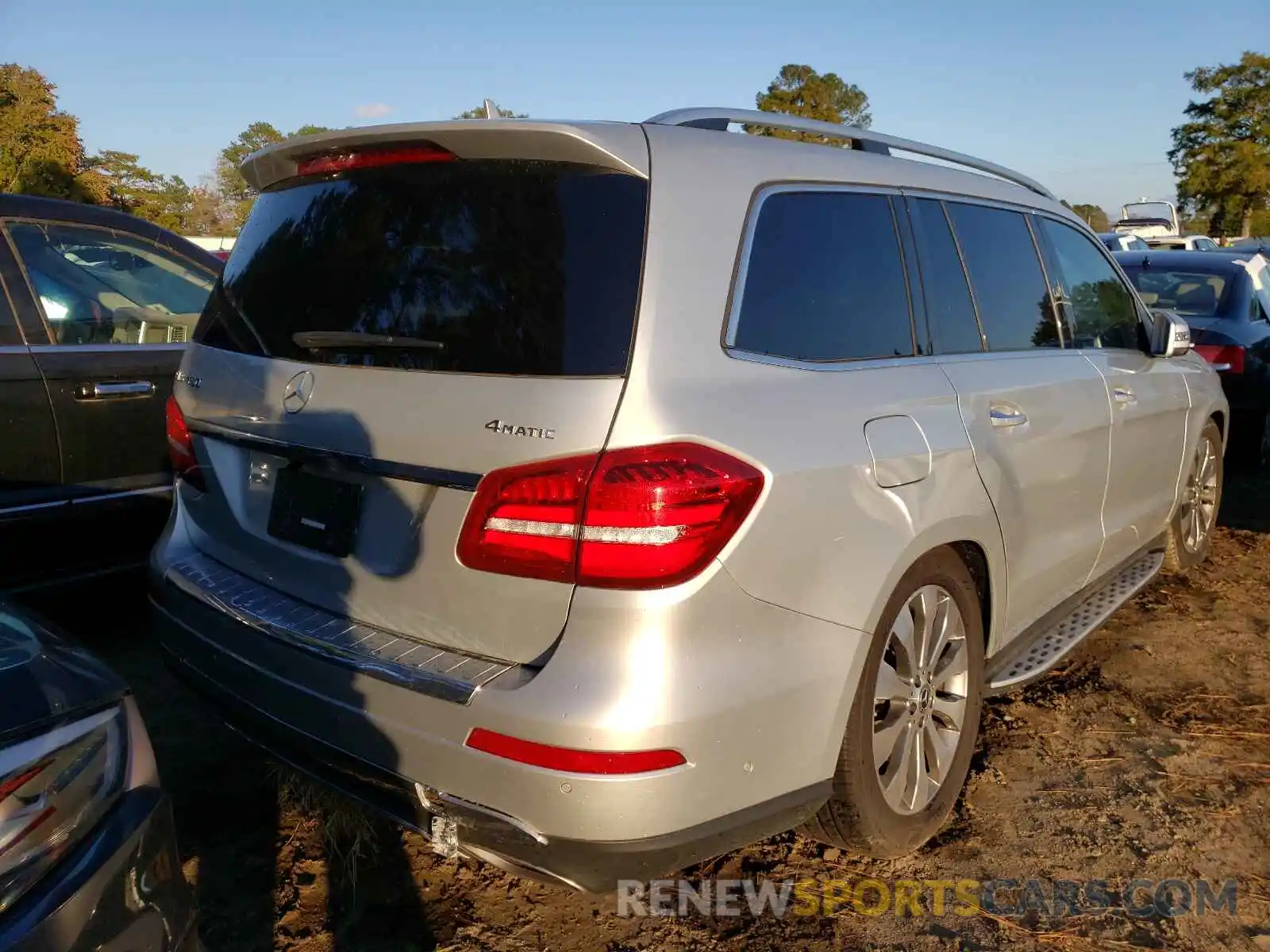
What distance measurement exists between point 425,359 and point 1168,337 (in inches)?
132

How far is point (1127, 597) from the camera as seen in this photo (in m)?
4.18

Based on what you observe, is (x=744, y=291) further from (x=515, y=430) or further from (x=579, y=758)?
(x=579, y=758)

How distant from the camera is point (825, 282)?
2537 mm

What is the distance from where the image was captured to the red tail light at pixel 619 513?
6.36 feet

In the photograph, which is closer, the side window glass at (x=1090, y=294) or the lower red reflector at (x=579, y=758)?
the lower red reflector at (x=579, y=758)

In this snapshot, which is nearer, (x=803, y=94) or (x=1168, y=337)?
(x=1168, y=337)

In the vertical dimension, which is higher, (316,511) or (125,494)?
(316,511)

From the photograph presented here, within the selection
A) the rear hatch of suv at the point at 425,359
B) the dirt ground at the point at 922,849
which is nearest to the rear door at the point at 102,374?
the dirt ground at the point at 922,849

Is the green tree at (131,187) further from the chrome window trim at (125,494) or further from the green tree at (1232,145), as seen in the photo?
the green tree at (1232,145)

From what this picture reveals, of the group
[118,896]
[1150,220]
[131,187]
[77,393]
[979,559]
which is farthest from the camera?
[1150,220]

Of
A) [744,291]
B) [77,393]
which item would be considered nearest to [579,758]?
[744,291]

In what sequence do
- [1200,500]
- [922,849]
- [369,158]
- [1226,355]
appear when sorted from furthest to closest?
[1226,355]
[1200,500]
[922,849]
[369,158]

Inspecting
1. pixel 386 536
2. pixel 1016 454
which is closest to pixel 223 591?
pixel 386 536

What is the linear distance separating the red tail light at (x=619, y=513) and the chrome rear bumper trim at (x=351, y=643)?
0.74ft
